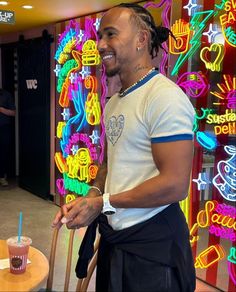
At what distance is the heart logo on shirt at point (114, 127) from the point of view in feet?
4.13

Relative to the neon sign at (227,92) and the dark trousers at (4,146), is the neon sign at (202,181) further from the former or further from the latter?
the dark trousers at (4,146)

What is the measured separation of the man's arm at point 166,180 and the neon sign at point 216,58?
1921mm

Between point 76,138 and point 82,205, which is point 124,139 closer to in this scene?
point 82,205

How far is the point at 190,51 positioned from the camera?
122 inches

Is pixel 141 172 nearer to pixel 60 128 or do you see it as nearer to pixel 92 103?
pixel 92 103

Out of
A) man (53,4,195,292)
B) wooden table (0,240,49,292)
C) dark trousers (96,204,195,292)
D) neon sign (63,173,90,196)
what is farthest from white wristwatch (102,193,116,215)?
neon sign (63,173,90,196)

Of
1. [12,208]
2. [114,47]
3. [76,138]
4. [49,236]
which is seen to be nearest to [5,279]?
[114,47]

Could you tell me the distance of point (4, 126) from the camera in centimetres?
617

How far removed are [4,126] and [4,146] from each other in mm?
331

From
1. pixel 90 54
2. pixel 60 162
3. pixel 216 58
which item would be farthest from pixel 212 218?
pixel 60 162

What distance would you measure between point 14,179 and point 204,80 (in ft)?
14.6

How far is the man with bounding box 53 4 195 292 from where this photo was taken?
1.12 meters

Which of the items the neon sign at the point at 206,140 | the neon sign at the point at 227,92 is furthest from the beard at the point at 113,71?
the neon sign at the point at 206,140

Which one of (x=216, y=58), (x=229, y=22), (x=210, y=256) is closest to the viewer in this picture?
(x=229, y=22)
